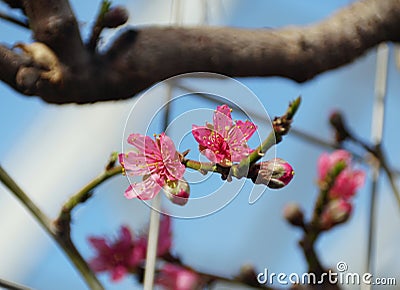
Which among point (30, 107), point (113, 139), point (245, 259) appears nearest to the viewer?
point (30, 107)

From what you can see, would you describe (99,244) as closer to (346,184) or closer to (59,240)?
(59,240)

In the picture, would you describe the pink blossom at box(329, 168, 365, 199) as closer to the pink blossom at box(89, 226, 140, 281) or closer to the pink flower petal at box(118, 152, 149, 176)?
the pink blossom at box(89, 226, 140, 281)

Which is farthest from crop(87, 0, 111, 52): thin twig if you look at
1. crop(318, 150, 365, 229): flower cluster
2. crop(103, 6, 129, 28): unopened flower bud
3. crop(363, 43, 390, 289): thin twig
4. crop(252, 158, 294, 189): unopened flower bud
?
crop(363, 43, 390, 289): thin twig

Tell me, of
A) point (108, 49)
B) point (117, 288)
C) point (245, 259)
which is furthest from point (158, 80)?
point (245, 259)

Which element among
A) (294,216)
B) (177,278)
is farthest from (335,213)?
(177,278)

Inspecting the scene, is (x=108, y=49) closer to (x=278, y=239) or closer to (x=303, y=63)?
(x=303, y=63)

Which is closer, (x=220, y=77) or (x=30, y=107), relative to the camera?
(x=220, y=77)
